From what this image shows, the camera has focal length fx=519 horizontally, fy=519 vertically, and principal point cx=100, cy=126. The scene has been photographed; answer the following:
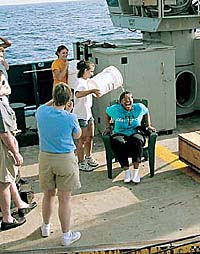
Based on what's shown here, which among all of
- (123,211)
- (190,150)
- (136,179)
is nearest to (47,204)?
(123,211)

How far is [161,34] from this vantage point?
8031 mm

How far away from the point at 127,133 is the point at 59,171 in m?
1.71

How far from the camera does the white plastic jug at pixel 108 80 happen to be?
650 centimetres

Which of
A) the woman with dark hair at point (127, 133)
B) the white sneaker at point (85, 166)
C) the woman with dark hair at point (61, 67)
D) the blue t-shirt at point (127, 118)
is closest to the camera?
the woman with dark hair at point (127, 133)

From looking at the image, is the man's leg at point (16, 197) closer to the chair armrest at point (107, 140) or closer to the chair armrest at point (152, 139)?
the chair armrest at point (107, 140)

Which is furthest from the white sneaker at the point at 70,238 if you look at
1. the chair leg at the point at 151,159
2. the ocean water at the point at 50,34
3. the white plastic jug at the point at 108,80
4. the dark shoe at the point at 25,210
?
the ocean water at the point at 50,34

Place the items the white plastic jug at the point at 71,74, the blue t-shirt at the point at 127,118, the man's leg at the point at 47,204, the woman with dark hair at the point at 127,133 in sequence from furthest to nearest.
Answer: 1. the white plastic jug at the point at 71,74
2. the blue t-shirt at the point at 127,118
3. the woman with dark hair at the point at 127,133
4. the man's leg at the point at 47,204

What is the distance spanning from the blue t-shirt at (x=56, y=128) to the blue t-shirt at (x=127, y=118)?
5.26ft

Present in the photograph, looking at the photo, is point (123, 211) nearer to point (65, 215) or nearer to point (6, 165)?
point (65, 215)

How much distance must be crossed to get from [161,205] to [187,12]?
3.86 m

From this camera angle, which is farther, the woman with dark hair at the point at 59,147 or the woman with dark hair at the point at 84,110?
the woman with dark hair at the point at 84,110

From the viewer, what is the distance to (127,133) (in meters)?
5.97

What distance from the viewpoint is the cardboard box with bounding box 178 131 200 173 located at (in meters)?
5.87

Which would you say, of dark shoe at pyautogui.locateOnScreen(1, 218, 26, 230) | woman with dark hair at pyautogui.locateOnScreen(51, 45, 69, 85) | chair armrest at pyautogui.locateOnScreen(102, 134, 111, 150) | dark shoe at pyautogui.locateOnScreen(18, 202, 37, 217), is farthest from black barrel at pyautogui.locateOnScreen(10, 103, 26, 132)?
dark shoe at pyautogui.locateOnScreen(1, 218, 26, 230)
